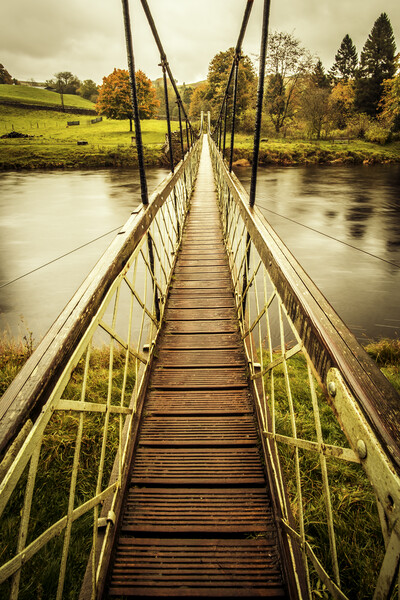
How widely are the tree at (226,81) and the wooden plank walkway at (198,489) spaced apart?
33643mm

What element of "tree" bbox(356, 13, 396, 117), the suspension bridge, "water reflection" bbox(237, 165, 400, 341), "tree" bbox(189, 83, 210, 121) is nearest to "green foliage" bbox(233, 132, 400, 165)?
"water reflection" bbox(237, 165, 400, 341)

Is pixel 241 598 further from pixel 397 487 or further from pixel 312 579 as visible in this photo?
pixel 397 487

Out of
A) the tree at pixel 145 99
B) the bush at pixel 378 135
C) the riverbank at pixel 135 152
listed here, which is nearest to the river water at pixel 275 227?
the riverbank at pixel 135 152

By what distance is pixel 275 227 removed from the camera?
14.2 meters

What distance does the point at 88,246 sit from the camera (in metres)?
12.9

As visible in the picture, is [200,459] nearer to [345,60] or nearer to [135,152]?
[135,152]

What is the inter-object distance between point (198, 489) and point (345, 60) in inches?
2785

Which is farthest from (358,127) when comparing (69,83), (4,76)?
(4,76)

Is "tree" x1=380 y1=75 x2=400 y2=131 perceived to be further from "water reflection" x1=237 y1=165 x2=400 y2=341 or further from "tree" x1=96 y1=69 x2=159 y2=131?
"tree" x1=96 y1=69 x2=159 y2=131

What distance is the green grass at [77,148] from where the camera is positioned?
83.8ft

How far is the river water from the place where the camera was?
8.06 metres

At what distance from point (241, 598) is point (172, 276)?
9.52ft

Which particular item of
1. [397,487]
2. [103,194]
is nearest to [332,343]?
[397,487]

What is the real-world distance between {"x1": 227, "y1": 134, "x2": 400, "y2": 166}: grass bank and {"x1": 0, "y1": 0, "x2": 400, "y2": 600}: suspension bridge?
84.6 feet
